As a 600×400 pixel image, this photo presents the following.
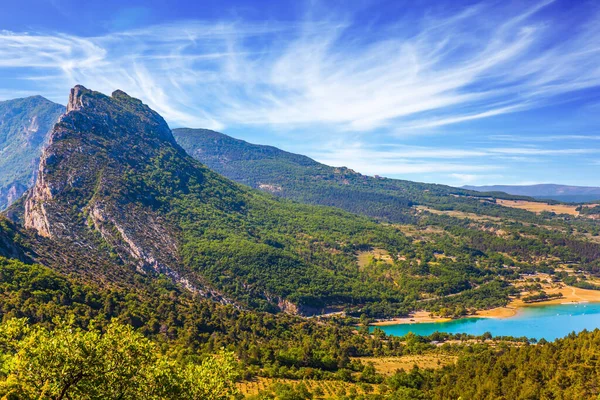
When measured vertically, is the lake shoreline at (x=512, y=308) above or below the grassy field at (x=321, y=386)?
below

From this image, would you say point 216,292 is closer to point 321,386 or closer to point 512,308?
point 321,386

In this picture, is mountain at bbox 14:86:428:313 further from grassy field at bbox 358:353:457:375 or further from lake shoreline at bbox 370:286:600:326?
grassy field at bbox 358:353:457:375

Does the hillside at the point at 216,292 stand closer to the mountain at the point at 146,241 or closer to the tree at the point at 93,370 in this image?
the tree at the point at 93,370

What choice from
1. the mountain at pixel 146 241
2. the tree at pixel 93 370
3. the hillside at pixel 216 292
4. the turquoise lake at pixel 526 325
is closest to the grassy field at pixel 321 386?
the hillside at pixel 216 292

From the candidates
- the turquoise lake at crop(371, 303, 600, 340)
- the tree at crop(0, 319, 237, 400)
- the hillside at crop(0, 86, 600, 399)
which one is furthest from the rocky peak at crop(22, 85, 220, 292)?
the tree at crop(0, 319, 237, 400)

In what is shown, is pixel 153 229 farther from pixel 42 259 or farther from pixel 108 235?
pixel 42 259

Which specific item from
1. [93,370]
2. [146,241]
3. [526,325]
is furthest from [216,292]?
[93,370]
